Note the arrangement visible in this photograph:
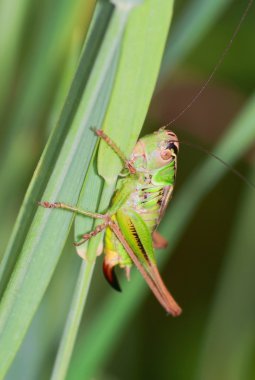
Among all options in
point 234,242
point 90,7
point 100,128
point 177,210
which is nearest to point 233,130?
point 177,210

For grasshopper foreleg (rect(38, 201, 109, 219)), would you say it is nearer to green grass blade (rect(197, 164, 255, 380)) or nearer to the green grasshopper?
the green grasshopper

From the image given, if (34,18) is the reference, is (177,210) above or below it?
below

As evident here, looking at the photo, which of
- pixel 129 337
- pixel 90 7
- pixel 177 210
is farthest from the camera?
pixel 129 337

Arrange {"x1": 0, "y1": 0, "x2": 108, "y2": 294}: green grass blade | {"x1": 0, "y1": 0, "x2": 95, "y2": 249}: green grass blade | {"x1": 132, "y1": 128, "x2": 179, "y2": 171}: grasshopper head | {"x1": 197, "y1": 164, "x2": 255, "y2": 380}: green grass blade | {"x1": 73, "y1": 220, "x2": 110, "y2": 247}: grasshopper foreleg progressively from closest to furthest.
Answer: {"x1": 0, "y1": 0, "x2": 108, "y2": 294}: green grass blade
{"x1": 73, "y1": 220, "x2": 110, "y2": 247}: grasshopper foreleg
{"x1": 132, "y1": 128, "x2": 179, "y2": 171}: grasshopper head
{"x1": 0, "y1": 0, "x2": 95, "y2": 249}: green grass blade
{"x1": 197, "y1": 164, "x2": 255, "y2": 380}: green grass blade

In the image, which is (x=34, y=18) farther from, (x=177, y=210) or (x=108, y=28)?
(x=108, y=28)

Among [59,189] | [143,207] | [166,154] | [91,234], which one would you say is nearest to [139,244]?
[143,207]

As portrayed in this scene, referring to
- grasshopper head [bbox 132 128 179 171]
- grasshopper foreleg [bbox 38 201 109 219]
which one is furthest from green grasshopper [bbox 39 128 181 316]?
grasshopper foreleg [bbox 38 201 109 219]

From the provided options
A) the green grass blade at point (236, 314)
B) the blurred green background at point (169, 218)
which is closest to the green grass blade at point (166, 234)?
the blurred green background at point (169, 218)
